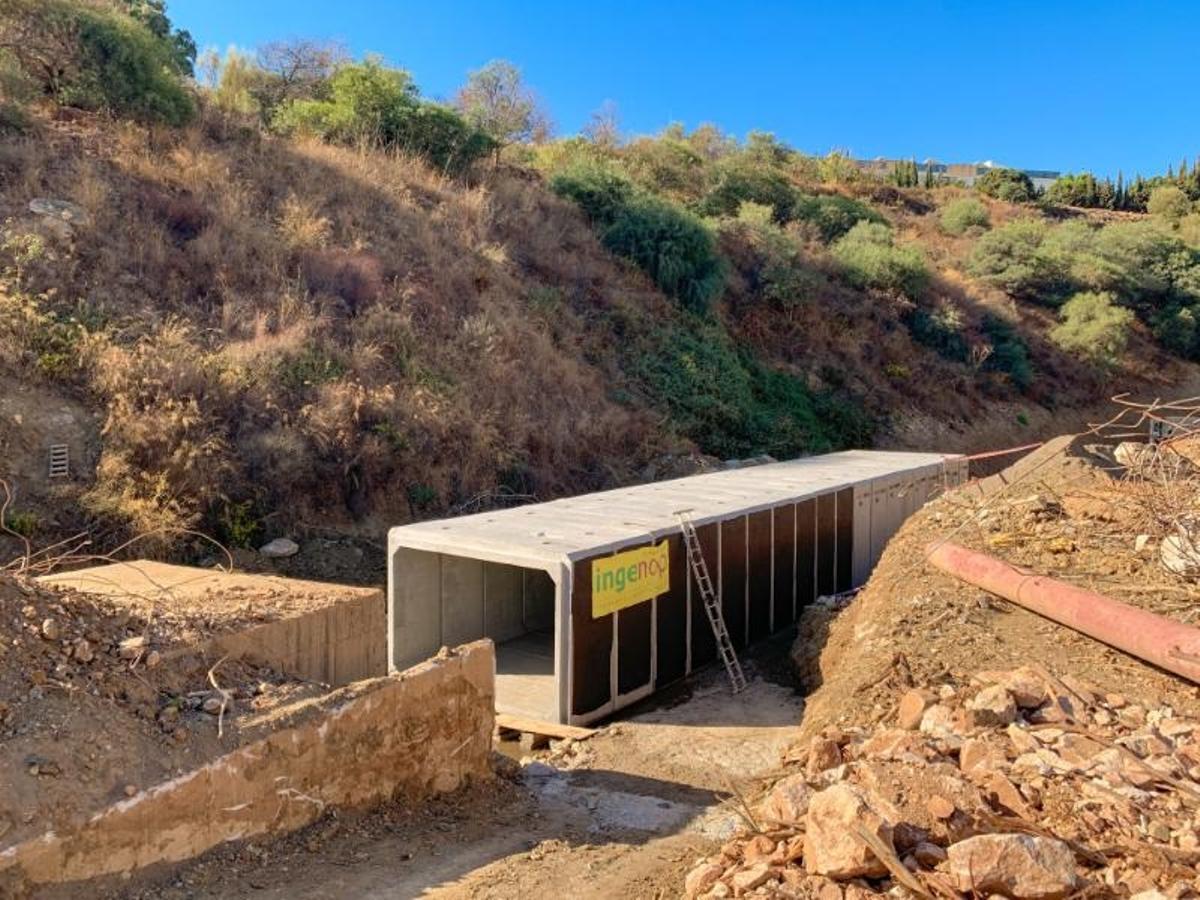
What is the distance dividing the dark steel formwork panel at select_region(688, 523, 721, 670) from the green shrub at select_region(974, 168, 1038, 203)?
58766 mm

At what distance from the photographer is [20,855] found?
574 centimetres

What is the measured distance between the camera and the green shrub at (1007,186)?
2549 inches

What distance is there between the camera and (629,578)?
1206cm

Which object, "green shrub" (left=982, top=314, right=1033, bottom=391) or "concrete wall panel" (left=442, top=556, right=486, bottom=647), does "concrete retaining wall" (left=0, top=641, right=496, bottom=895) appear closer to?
"concrete wall panel" (left=442, top=556, right=486, bottom=647)

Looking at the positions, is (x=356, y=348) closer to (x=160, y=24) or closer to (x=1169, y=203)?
(x=160, y=24)

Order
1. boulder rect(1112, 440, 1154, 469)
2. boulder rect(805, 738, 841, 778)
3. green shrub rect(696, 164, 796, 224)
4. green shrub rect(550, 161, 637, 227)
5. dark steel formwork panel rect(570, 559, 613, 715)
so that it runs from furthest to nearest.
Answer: green shrub rect(696, 164, 796, 224)
green shrub rect(550, 161, 637, 227)
boulder rect(1112, 440, 1154, 469)
dark steel formwork panel rect(570, 559, 613, 715)
boulder rect(805, 738, 841, 778)

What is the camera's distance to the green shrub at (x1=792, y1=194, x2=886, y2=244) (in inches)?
1699

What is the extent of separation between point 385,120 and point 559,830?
2636 centimetres

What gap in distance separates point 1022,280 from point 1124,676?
3908 centimetres

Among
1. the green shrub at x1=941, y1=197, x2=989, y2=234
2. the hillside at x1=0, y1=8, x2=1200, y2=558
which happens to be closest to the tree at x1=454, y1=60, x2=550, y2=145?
the hillside at x1=0, y1=8, x2=1200, y2=558

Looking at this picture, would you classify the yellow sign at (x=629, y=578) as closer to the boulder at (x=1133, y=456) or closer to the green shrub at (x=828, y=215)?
the boulder at (x=1133, y=456)

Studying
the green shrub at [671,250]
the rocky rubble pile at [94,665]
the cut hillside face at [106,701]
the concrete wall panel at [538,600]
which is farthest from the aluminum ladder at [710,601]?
the green shrub at [671,250]

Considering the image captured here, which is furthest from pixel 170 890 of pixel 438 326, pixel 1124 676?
pixel 438 326

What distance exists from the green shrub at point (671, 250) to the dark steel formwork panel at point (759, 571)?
1718cm
